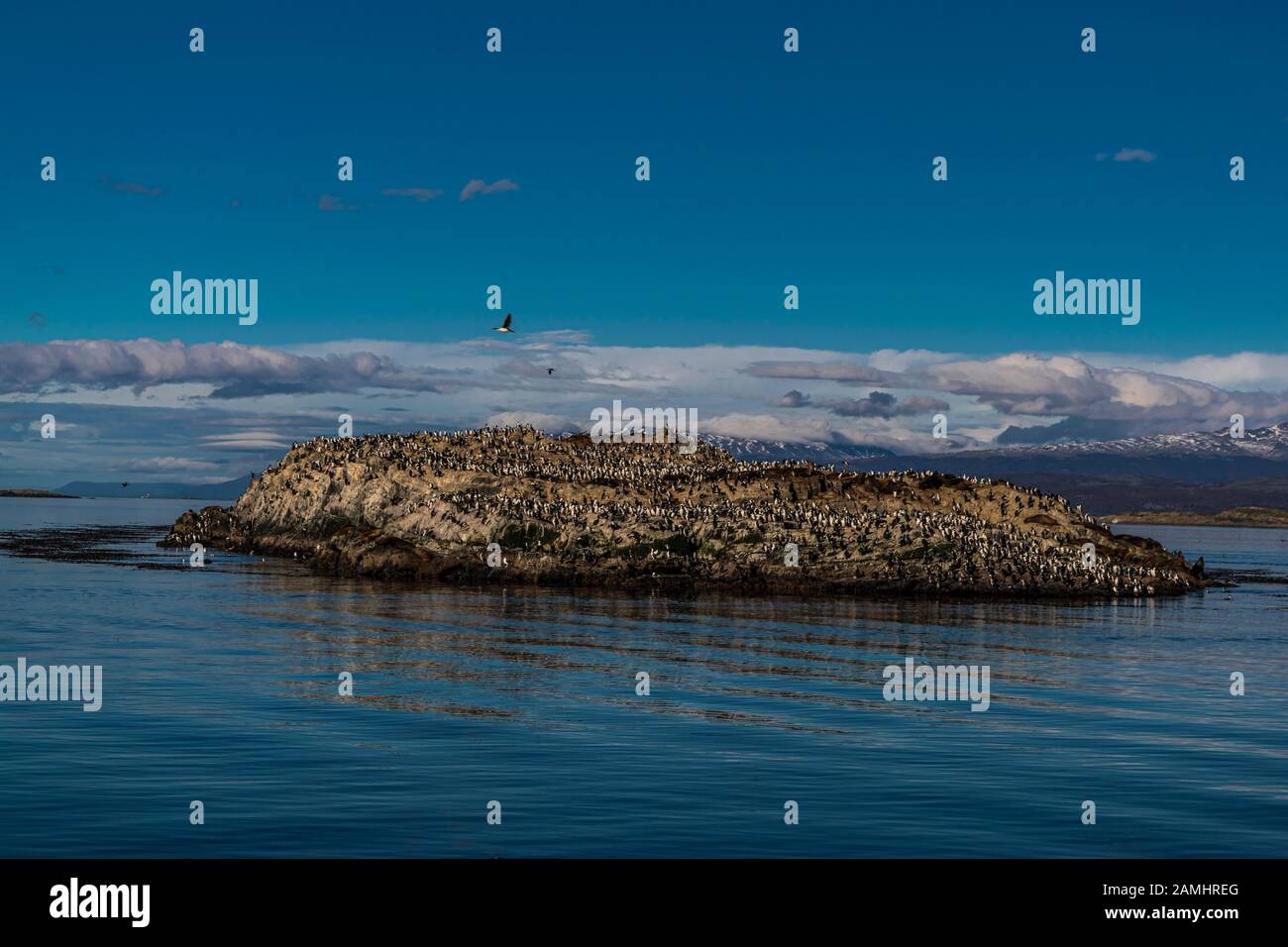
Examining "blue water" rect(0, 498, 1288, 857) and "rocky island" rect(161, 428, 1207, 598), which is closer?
"blue water" rect(0, 498, 1288, 857)

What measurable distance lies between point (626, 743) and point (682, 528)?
6548cm

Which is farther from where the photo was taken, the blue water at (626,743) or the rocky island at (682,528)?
the rocky island at (682,528)

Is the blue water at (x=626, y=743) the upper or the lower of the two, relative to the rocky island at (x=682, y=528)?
lower

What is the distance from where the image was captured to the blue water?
889 inches

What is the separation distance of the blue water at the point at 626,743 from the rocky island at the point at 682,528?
91.3ft

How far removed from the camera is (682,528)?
96500 mm

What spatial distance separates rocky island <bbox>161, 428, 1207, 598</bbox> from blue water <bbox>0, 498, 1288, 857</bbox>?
2782cm

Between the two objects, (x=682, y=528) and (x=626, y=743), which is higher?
(x=682, y=528)

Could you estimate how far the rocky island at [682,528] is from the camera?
299 ft

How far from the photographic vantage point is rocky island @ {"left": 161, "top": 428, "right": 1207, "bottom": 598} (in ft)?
299

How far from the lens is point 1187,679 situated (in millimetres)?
46031

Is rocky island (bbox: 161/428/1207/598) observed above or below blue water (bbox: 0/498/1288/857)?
Result: above
